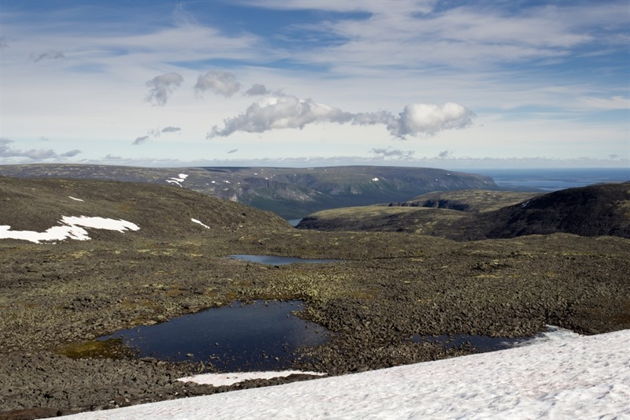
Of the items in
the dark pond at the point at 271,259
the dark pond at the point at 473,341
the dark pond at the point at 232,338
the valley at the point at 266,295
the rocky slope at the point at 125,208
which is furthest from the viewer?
the rocky slope at the point at 125,208

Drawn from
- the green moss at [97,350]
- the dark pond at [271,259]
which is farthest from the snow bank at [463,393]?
the dark pond at [271,259]

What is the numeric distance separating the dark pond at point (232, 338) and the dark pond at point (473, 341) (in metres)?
9.58

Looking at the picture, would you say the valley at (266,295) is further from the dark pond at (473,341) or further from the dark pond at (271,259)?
the dark pond at (271,259)

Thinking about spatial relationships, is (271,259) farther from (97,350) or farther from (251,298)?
(97,350)

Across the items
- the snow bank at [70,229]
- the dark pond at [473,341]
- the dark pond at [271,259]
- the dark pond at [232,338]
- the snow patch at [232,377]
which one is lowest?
the dark pond at [271,259]

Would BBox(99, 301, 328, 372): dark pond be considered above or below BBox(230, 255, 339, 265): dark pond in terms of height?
above

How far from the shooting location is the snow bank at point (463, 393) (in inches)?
620

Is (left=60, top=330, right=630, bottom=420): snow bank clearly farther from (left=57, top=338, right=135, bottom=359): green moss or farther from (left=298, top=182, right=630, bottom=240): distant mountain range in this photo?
(left=298, top=182, right=630, bottom=240): distant mountain range

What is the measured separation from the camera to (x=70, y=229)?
308 feet

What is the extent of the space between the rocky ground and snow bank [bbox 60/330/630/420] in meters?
5.74

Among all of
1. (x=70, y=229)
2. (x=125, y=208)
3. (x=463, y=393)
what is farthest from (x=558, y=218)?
(x=463, y=393)

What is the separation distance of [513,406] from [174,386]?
69.5 feet

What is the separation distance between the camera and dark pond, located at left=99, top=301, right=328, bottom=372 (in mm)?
35562

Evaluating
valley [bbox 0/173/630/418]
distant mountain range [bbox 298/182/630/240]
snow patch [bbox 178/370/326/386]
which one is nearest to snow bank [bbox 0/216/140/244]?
valley [bbox 0/173/630/418]
